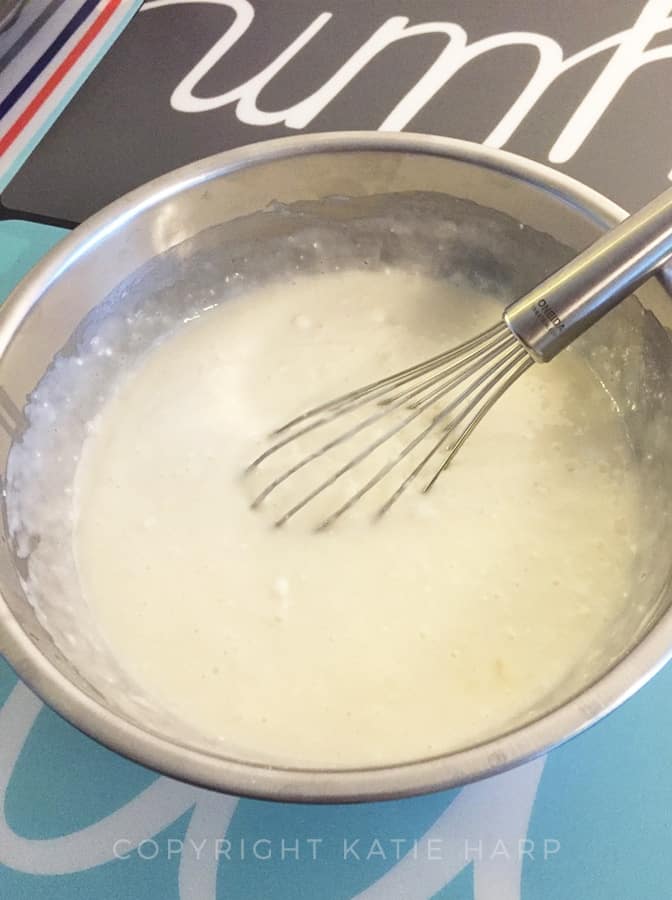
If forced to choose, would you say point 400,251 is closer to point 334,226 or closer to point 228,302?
point 334,226

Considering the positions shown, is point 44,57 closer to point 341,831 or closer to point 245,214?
point 245,214

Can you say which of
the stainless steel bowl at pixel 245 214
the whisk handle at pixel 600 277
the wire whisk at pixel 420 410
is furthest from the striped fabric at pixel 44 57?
the whisk handle at pixel 600 277

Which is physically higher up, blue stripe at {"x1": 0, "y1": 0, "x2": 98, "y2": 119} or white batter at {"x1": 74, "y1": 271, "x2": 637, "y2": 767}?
blue stripe at {"x1": 0, "y1": 0, "x2": 98, "y2": 119}

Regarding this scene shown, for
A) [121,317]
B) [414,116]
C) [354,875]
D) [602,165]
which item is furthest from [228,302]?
[354,875]

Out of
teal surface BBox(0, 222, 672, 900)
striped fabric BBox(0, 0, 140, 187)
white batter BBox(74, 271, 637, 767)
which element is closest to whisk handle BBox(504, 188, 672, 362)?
white batter BBox(74, 271, 637, 767)

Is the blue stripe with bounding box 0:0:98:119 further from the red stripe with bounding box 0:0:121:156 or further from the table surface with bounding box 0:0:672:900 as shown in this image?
the table surface with bounding box 0:0:672:900

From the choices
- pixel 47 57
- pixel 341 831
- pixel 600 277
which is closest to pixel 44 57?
pixel 47 57
